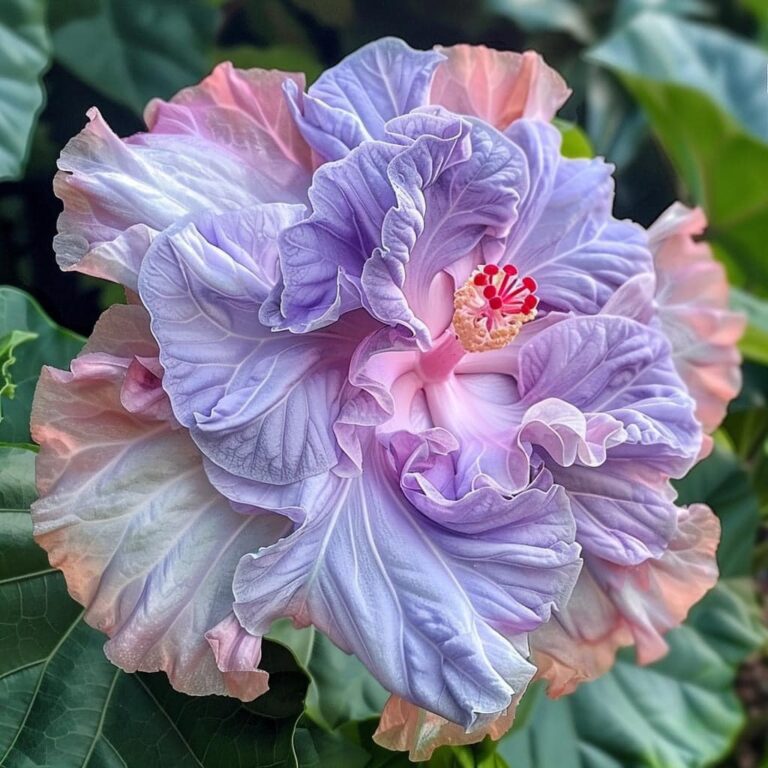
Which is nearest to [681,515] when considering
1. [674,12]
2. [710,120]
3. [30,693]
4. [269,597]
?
[269,597]

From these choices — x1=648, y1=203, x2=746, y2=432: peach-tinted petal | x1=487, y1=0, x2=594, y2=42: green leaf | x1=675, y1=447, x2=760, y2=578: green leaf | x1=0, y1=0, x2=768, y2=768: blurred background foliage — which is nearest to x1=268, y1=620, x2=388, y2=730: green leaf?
x1=0, y1=0, x2=768, y2=768: blurred background foliage

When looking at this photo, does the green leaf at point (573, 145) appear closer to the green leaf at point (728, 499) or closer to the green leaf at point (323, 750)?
the green leaf at point (728, 499)

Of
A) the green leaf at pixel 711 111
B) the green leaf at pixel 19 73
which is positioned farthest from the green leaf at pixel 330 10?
the green leaf at pixel 19 73

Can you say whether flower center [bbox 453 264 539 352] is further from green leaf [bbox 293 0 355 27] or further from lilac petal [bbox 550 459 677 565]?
green leaf [bbox 293 0 355 27]

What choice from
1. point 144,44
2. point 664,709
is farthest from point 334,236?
point 664,709

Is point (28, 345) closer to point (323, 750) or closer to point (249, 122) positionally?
point (249, 122)

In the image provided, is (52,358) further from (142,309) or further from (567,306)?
(567,306)
